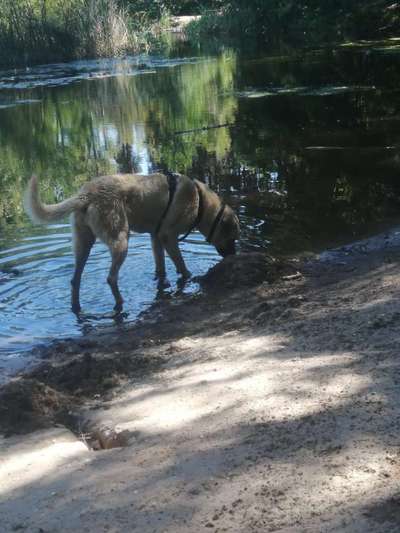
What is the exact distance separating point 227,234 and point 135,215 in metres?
1.31

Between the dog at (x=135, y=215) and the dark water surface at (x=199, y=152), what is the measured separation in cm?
38

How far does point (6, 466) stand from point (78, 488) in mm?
682

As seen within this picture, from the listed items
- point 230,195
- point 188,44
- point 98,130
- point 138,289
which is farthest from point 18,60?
point 138,289

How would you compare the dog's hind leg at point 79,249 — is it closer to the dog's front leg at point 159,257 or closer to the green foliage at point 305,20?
the dog's front leg at point 159,257

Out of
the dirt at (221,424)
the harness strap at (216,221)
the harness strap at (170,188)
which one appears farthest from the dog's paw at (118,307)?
the harness strap at (216,221)

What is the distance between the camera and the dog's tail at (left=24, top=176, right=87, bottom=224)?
7.29 meters

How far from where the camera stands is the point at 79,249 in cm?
802

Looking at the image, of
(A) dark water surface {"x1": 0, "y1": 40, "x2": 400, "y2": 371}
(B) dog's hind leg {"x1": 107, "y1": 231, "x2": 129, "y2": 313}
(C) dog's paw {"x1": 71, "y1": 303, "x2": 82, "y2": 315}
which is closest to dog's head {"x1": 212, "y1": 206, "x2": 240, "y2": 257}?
(A) dark water surface {"x1": 0, "y1": 40, "x2": 400, "y2": 371}

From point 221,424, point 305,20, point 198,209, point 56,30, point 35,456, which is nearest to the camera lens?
point 221,424

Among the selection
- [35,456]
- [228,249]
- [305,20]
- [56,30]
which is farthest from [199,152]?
[305,20]

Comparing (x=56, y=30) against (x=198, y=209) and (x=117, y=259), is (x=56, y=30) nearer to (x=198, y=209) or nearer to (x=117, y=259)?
(x=198, y=209)

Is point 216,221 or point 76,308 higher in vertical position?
point 216,221

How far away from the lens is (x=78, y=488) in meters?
3.77

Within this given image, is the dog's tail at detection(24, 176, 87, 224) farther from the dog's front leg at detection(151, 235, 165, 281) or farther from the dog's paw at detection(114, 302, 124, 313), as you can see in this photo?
the dog's front leg at detection(151, 235, 165, 281)
